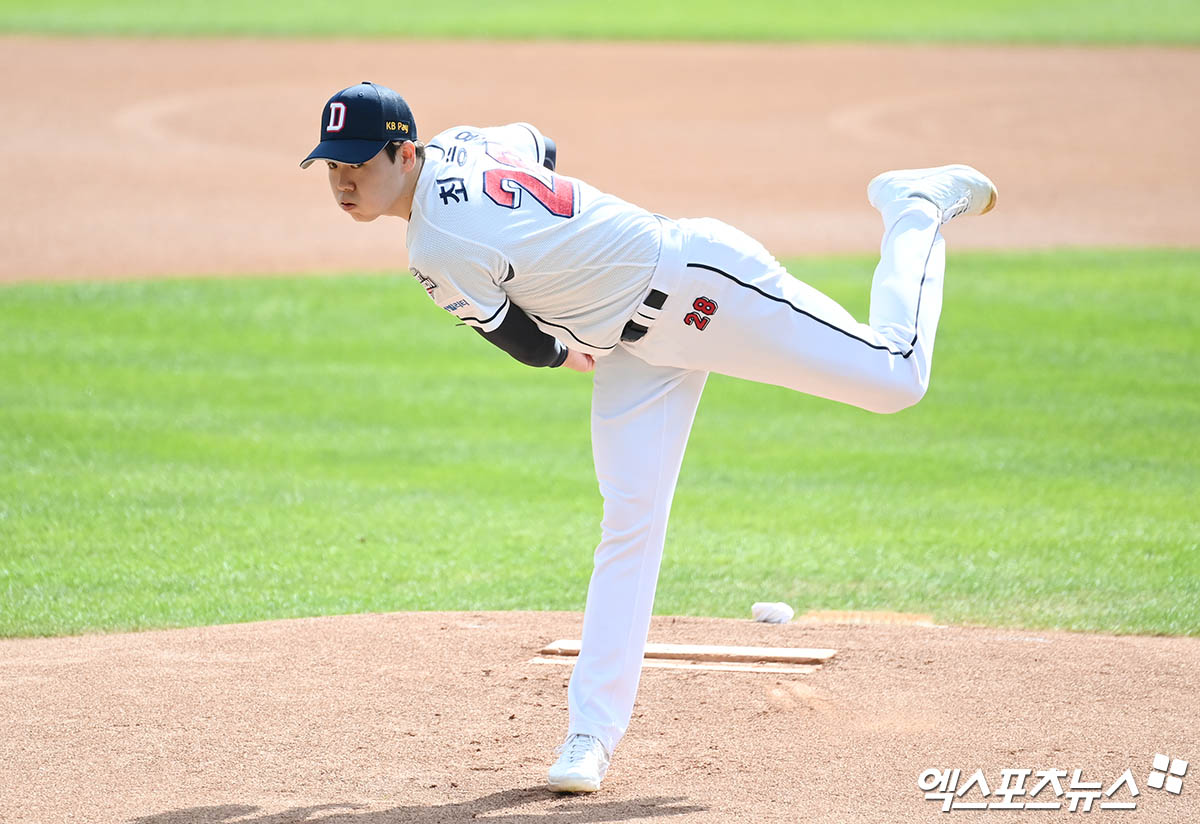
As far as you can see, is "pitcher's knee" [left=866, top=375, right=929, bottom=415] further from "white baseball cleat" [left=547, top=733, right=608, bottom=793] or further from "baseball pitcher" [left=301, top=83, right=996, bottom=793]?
"white baseball cleat" [left=547, top=733, right=608, bottom=793]

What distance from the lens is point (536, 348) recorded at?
14.0 feet

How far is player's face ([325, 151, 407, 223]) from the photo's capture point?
4109mm

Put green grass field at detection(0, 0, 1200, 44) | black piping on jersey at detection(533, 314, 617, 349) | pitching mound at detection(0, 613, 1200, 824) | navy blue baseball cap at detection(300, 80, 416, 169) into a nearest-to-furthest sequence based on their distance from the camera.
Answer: navy blue baseball cap at detection(300, 80, 416, 169), pitching mound at detection(0, 613, 1200, 824), black piping on jersey at detection(533, 314, 617, 349), green grass field at detection(0, 0, 1200, 44)

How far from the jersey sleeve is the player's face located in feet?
1.43

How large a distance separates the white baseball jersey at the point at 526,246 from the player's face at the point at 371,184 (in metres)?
0.07

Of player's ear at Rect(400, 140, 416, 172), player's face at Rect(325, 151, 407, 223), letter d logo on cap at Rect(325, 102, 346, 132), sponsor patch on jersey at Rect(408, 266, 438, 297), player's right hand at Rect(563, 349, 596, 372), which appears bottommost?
player's right hand at Rect(563, 349, 596, 372)

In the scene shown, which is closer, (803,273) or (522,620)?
(522,620)

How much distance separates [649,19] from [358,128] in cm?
2454

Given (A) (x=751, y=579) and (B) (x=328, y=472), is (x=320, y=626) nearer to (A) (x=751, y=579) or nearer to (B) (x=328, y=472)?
(A) (x=751, y=579)

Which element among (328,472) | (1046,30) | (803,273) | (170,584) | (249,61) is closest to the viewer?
(170,584)

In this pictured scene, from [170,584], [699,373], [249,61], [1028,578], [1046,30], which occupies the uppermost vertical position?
[1046,30]

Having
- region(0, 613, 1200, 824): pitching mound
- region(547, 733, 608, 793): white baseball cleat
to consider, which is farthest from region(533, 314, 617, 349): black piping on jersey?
region(0, 613, 1200, 824): pitching mound

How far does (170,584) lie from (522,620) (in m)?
1.87

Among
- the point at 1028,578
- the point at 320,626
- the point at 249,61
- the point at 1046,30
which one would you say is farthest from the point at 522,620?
the point at 1046,30
